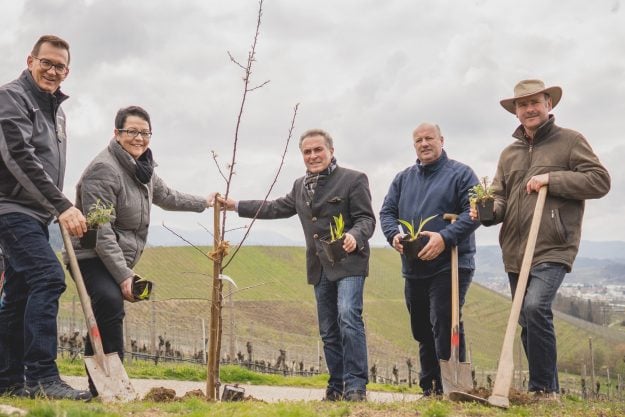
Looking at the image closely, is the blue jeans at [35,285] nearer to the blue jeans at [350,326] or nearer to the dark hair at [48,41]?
the dark hair at [48,41]

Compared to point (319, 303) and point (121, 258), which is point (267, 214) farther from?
point (121, 258)

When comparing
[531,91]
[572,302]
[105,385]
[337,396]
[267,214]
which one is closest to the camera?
[105,385]

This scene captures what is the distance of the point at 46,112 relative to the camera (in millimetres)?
5172

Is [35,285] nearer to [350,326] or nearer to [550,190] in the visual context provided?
[350,326]

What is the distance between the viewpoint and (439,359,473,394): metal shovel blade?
209 inches

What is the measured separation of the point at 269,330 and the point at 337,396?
177 ft

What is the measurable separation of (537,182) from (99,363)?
3682 millimetres

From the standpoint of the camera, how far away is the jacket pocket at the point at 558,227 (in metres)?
5.17

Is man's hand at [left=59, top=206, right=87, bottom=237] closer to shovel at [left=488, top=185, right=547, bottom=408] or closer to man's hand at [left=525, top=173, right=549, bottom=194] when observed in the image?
shovel at [left=488, top=185, right=547, bottom=408]

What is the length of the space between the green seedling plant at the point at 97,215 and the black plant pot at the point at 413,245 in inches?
96.0

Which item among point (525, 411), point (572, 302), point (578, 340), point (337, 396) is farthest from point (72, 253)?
point (572, 302)

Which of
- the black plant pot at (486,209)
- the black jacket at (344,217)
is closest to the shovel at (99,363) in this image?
the black jacket at (344,217)

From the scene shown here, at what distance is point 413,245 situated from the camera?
562 centimetres

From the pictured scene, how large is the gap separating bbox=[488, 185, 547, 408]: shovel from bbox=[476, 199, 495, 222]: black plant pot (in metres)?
0.35
